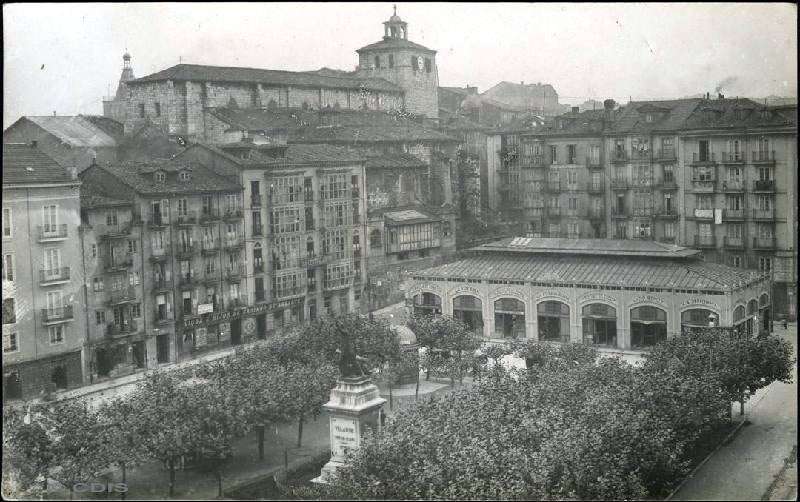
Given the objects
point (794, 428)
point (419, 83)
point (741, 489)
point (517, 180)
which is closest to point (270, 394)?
point (741, 489)

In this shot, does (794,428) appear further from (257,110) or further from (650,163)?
(257,110)

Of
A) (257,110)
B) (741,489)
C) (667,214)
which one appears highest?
(257,110)

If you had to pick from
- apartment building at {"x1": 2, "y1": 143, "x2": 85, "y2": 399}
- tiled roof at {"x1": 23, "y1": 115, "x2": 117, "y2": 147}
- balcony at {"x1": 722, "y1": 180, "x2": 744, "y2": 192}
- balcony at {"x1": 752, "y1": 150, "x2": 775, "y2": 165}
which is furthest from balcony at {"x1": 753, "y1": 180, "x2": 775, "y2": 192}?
tiled roof at {"x1": 23, "y1": 115, "x2": 117, "y2": 147}

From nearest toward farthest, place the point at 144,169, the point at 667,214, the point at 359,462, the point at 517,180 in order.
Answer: the point at 359,462 < the point at 144,169 < the point at 667,214 < the point at 517,180

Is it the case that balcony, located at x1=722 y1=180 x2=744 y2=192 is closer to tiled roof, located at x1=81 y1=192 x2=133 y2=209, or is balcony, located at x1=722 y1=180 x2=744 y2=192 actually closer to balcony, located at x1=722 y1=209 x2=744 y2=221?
balcony, located at x1=722 y1=209 x2=744 y2=221

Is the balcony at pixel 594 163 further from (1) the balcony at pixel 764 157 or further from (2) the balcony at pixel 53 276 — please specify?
(2) the balcony at pixel 53 276

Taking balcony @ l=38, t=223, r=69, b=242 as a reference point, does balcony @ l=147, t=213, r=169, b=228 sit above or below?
above
